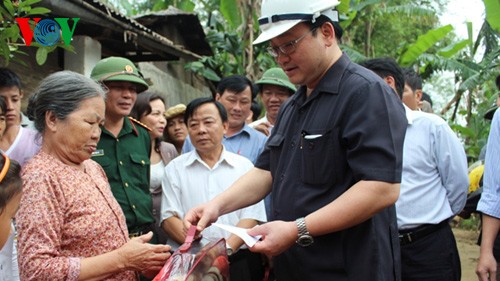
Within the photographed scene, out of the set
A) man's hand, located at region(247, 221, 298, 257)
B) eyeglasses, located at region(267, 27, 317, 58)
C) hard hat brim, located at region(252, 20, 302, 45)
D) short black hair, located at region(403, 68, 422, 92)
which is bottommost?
man's hand, located at region(247, 221, 298, 257)

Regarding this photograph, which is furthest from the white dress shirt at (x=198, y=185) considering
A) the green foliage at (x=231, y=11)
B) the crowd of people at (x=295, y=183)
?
the green foliage at (x=231, y=11)

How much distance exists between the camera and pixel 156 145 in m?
4.55

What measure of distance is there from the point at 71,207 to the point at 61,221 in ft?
0.25

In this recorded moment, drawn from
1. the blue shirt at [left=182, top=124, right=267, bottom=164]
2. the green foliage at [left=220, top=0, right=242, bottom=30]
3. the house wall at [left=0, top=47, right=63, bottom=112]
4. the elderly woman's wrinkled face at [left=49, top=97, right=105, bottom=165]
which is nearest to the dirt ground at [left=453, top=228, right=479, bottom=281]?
the blue shirt at [left=182, top=124, right=267, bottom=164]

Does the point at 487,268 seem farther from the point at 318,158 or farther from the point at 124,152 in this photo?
the point at 124,152

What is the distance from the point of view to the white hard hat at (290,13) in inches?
91.1

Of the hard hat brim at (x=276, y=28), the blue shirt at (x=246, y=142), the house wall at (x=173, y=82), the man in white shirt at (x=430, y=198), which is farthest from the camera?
the house wall at (x=173, y=82)

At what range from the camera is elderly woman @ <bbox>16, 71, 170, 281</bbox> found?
2.37 meters

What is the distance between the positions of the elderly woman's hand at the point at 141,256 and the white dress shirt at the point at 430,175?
1574 millimetres

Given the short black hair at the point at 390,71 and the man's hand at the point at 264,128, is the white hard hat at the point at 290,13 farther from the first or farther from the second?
the man's hand at the point at 264,128

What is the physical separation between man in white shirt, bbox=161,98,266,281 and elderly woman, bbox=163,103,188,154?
55.8 inches

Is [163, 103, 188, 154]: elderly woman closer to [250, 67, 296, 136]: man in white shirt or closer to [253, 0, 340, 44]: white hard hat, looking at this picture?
[250, 67, 296, 136]: man in white shirt

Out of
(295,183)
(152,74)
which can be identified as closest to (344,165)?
(295,183)

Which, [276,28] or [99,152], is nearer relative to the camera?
[276,28]
